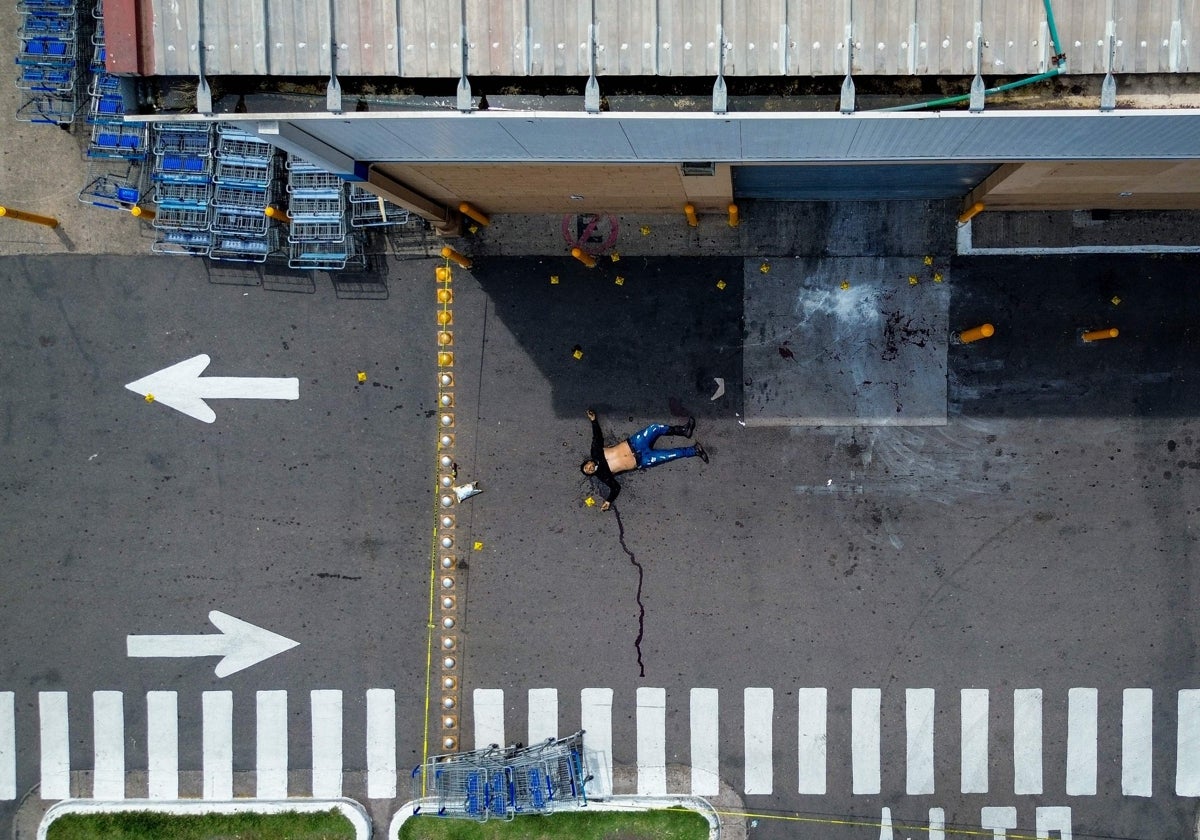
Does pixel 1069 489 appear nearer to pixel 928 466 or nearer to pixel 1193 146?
pixel 928 466

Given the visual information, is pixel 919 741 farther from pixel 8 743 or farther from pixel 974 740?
pixel 8 743

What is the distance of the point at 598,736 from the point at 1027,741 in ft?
22.9

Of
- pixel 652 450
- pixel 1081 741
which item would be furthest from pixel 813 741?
pixel 652 450

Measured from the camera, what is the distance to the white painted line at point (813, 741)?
13609 millimetres

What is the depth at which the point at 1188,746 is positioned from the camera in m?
13.5

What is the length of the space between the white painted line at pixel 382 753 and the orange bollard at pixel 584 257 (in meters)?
7.92

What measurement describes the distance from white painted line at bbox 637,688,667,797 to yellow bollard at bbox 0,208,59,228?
12333mm

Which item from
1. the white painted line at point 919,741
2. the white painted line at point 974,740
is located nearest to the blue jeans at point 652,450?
the white painted line at point 919,741

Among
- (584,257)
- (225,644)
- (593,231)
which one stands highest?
(593,231)

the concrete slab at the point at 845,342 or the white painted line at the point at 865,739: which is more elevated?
the concrete slab at the point at 845,342

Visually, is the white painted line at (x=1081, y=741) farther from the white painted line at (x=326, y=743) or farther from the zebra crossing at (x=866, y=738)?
the white painted line at (x=326, y=743)

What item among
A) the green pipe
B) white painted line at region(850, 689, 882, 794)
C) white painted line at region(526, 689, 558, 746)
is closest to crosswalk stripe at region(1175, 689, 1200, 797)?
white painted line at region(850, 689, 882, 794)

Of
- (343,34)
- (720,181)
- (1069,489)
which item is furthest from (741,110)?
(1069,489)

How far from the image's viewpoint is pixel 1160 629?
1340 centimetres
